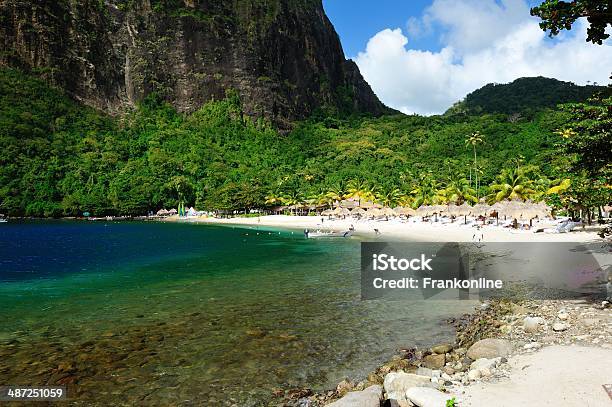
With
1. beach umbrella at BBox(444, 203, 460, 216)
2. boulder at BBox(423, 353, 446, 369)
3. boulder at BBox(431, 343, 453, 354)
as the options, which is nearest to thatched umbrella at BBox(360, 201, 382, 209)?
beach umbrella at BBox(444, 203, 460, 216)

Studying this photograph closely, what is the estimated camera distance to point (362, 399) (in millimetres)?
9195

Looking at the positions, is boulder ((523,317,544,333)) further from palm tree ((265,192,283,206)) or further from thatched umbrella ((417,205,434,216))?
palm tree ((265,192,283,206))

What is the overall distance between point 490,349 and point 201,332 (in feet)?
36.6

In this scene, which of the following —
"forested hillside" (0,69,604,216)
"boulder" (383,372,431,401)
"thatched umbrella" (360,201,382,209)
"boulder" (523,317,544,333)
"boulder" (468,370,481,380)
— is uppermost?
"forested hillside" (0,69,604,216)

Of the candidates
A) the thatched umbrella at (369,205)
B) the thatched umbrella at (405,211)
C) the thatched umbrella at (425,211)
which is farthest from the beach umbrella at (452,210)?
the thatched umbrella at (369,205)

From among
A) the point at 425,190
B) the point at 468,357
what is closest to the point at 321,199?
the point at 425,190

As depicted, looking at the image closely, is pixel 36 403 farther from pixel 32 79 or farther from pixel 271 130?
pixel 32 79

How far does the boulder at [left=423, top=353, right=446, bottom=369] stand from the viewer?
11734 mm

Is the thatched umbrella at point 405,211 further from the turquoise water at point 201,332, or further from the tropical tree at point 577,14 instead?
the tropical tree at point 577,14

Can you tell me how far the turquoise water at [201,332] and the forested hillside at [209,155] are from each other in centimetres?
7082

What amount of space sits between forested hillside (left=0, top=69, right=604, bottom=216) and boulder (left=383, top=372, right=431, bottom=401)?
270 ft

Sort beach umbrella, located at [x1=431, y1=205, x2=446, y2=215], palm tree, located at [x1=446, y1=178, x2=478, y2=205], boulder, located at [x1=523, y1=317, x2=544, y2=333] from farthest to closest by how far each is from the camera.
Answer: palm tree, located at [x1=446, y1=178, x2=478, y2=205] < beach umbrella, located at [x1=431, y1=205, x2=446, y2=215] < boulder, located at [x1=523, y1=317, x2=544, y2=333]

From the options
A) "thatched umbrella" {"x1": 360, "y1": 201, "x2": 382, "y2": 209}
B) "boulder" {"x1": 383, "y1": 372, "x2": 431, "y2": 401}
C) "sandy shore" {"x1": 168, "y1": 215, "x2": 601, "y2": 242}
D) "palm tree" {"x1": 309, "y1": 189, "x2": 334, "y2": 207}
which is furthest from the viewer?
"palm tree" {"x1": 309, "y1": 189, "x2": 334, "y2": 207}

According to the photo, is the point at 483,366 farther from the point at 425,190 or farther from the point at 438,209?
the point at 425,190
